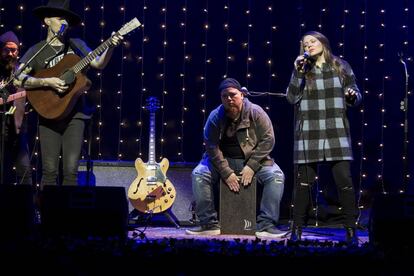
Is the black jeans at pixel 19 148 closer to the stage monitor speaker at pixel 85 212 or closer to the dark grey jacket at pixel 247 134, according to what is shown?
the dark grey jacket at pixel 247 134

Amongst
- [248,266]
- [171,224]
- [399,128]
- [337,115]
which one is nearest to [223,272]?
[248,266]

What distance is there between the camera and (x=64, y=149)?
18.8 feet

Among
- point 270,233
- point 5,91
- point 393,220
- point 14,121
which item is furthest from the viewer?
point 14,121

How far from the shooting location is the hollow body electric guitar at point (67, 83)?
5.70m

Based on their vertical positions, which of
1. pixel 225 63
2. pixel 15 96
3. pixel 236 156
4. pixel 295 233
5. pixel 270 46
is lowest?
pixel 295 233

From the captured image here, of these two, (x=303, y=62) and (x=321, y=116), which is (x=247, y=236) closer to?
(x=321, y=116)

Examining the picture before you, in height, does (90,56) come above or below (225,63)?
below

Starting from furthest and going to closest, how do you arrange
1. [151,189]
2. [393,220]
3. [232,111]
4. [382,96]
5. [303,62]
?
[382,96]
[151,189]
[232,111]
[303,62]
[393,220]

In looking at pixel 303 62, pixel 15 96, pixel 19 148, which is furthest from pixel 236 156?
pixel 15 96

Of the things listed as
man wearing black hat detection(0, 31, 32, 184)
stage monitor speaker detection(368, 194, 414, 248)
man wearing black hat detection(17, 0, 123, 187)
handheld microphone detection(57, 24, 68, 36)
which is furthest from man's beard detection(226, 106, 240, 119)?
stage monitor speaker detection(368, 194, 414, 248)

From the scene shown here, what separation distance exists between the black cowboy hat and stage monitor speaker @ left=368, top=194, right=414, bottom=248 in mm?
3155

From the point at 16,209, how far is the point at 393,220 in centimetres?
235

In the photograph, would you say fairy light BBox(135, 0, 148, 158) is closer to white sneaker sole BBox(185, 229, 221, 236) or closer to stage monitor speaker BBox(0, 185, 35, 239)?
white sneaker sole BBox(185, 229, 221, 236)

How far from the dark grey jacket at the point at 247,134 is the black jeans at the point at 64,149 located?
1387mm
